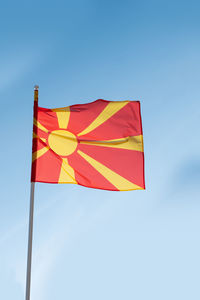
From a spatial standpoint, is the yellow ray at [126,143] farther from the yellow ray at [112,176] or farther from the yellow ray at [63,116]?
the yellow ray at [63,116]

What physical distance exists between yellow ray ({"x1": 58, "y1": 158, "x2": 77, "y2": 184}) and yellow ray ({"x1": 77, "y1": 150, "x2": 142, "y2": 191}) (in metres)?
0.64

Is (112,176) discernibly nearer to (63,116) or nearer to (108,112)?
(108,112)

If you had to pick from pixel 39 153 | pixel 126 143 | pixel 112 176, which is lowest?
pixel 112 176

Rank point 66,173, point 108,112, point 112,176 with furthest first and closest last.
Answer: point 108,112 < point 112,176 < point 66,173

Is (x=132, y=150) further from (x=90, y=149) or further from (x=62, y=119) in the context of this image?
(x=62, y=119)

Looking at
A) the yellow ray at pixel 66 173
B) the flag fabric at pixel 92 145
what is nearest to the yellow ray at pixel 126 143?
the flag fabric at pixel 92 145

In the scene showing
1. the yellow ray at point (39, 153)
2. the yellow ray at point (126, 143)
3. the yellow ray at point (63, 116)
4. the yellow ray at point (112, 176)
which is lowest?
the yellow ray at point (112, 176)

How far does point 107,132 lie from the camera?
13.0 metres

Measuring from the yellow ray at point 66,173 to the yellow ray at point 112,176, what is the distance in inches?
25.3

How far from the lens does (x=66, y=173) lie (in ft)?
37.6

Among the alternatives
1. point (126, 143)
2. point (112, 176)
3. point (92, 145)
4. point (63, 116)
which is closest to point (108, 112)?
point (126, 143)

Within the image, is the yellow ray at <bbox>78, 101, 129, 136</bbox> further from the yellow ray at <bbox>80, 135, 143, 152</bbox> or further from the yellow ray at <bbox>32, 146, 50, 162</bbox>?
the yellow ray at <bbox>32, 146, 50, 162</bbox>

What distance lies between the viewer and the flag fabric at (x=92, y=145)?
37.4 ft

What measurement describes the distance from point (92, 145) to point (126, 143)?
1.12 metres
